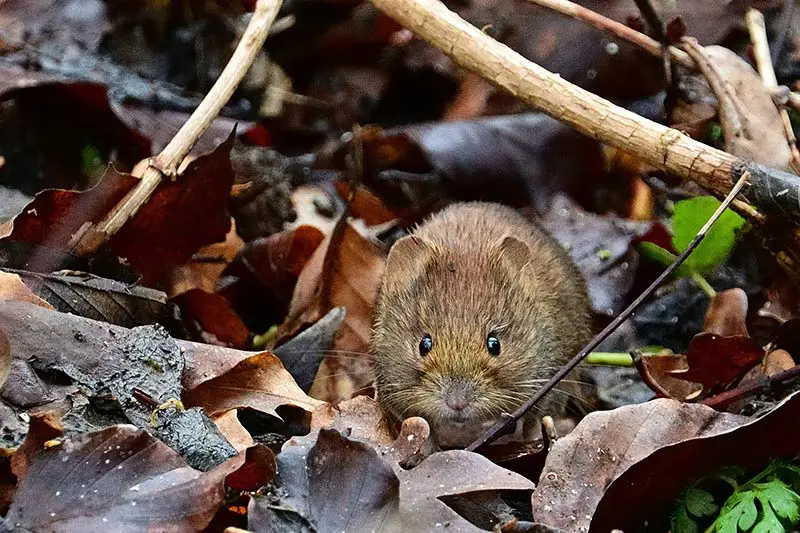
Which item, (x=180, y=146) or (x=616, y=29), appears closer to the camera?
(x=180, y=146)

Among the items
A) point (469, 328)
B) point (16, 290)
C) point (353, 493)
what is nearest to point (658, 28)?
point (469, 328)

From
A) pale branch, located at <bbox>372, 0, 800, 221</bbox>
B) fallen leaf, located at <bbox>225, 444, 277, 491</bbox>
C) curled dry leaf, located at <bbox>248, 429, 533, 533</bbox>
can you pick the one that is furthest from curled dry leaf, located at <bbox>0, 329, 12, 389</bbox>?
pale branch, located at <bbox>372, 0, 800, 221</bbox>

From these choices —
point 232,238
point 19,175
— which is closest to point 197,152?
point 232,238

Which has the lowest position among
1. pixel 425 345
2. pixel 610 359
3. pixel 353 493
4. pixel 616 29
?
pixel 610 359

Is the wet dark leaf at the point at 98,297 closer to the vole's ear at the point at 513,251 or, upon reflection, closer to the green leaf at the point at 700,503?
the vole's ear at the point at 513,251

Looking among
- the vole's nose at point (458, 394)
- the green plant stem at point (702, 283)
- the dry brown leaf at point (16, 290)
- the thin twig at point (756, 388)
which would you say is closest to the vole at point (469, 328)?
the vole's nose at point (458, 394)

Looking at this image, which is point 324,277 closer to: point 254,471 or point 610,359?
point 610,359

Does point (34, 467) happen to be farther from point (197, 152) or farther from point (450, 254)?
point (197, 152)
